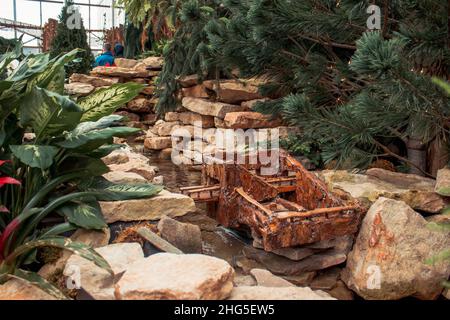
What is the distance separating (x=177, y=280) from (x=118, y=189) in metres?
0.92

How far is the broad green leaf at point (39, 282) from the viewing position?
5.87 feet

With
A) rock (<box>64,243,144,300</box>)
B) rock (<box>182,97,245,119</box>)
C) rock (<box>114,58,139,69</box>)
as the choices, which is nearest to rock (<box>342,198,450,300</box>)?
rock (<box>64,243,144,300</box>)

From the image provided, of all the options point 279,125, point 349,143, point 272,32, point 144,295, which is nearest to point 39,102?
point 144,295

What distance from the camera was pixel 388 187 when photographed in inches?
144

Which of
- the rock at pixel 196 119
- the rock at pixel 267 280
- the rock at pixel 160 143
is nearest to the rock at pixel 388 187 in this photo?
the rock at pixel 267 280

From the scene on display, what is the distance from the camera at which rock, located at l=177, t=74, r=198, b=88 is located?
8.18 m

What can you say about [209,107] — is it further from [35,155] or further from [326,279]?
[35,155]

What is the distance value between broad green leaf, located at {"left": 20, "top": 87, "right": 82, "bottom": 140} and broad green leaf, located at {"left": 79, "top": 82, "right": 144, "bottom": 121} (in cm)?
24

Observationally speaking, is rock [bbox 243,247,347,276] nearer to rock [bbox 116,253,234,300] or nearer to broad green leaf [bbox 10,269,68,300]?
rock [bbox 116,253,234,300]

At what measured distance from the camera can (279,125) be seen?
22.0 ft

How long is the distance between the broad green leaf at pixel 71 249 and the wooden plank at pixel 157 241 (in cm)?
45

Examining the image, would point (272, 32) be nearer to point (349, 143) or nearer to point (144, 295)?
point (349, 143)

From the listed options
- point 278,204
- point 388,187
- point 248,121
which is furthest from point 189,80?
point 388,187

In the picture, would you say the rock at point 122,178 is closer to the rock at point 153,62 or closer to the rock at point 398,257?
the rock at point 398,257
